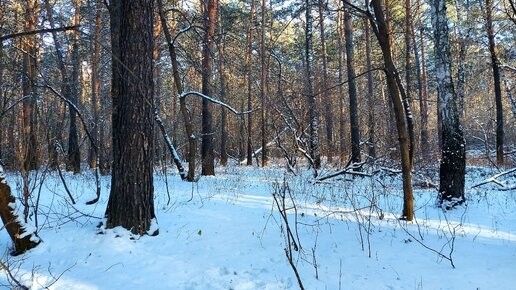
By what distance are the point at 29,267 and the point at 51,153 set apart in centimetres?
164

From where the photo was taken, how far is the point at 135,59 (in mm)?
4500

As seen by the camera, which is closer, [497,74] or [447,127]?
[447,127]

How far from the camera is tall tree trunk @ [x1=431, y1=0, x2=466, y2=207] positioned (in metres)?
6.30

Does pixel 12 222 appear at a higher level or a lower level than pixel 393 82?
lower

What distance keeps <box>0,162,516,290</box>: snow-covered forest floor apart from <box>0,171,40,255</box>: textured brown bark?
0.12m

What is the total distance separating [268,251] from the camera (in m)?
4.05

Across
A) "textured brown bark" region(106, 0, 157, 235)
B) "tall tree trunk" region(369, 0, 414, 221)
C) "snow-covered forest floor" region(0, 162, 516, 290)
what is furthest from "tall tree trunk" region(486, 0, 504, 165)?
"textured brown bark" region(106, 0, 157, 235)

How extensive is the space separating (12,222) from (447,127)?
6629mm

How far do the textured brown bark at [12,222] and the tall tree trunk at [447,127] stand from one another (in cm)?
623

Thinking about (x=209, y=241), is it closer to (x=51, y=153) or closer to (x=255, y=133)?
(x=51, y=153)

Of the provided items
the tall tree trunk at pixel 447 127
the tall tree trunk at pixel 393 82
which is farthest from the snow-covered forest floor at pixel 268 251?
the tall tree trunk at pixel 393 82

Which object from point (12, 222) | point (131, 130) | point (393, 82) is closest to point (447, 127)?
point (393, 82)

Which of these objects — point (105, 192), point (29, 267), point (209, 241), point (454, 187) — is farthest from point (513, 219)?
point (105, 192)

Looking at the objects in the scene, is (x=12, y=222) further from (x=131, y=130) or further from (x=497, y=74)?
(x=497, y=74)
